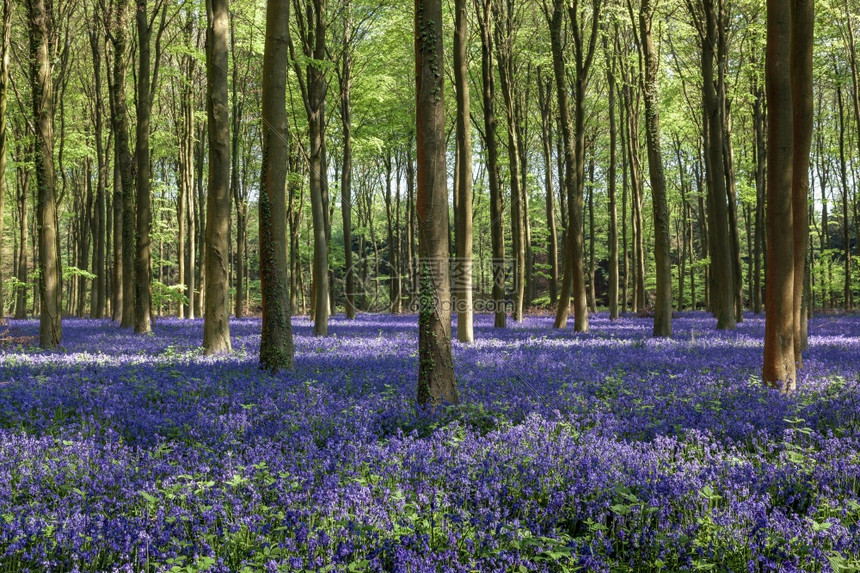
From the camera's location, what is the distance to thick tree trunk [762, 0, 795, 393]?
7.73m

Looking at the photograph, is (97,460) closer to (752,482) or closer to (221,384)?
(221,384)

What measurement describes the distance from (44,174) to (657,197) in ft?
49.4

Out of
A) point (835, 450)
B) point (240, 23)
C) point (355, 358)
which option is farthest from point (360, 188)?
point (835, 450)

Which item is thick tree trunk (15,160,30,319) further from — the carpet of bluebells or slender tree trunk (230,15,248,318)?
the carpet of bluebells

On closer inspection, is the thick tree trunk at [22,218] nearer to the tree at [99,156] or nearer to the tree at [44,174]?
the tree at [99,156]

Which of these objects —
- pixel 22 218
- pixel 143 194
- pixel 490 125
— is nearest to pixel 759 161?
pixel 490 125

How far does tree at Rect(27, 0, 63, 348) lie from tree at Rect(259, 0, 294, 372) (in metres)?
6.33

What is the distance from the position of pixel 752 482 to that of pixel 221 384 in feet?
21.7

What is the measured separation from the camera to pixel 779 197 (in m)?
7.86

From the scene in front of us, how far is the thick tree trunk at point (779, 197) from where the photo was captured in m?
7.73

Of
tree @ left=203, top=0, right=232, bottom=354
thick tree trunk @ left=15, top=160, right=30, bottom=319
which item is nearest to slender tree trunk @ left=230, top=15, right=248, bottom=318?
thick tree trunk @ left=15, top=160, right=30, bottom=319

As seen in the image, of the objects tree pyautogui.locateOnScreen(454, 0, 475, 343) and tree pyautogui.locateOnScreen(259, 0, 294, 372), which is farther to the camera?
tree pyautogui.locateOnScreen(454, 0, 475, 343)

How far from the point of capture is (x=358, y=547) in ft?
10.9

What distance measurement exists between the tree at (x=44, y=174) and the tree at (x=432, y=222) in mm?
10337
